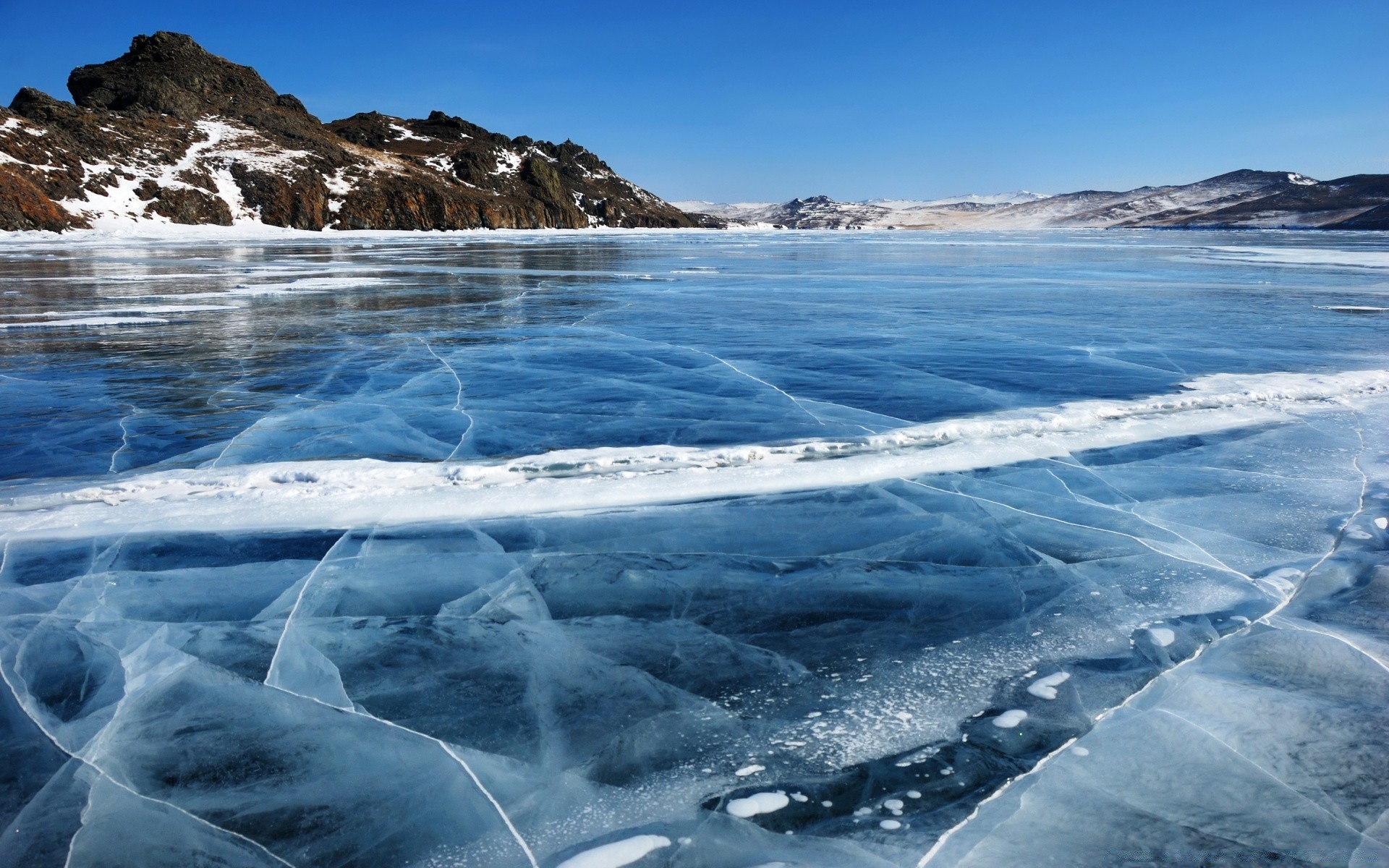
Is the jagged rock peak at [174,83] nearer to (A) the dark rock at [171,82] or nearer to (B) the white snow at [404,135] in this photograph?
(A) the dark rock at [171,82]

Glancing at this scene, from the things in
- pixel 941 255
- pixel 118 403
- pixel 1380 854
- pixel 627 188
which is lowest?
pixel 1380 854

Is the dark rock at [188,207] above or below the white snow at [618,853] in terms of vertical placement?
above

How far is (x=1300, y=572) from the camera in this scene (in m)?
2.96

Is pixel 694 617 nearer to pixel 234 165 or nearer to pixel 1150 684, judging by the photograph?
pixel 1150 684

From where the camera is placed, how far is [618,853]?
63.6 inches

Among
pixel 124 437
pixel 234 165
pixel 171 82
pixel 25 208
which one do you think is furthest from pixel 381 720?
pixel 171 82

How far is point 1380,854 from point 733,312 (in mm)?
9908

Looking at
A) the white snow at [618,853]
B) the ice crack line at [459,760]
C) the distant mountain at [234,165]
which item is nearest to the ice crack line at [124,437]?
the ice crack line at [459,760]

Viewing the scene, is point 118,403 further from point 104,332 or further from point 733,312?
point 733,312

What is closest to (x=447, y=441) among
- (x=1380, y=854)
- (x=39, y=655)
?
(x=39, y=655)

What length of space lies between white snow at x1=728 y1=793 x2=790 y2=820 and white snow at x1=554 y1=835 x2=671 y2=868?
0.17 m

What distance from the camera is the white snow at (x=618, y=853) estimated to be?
1.59 meters

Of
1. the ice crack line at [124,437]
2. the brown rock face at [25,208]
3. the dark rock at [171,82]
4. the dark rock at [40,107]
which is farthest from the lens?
the dark rock at [171,82]

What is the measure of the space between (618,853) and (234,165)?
2962 inches
